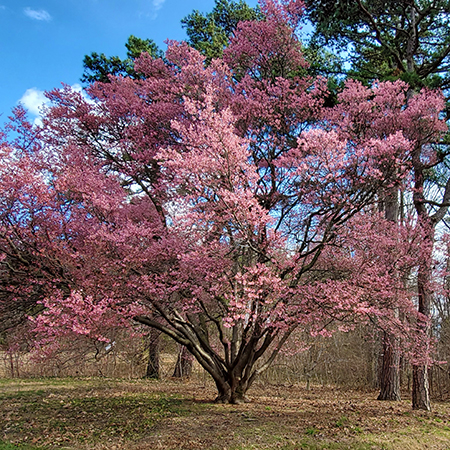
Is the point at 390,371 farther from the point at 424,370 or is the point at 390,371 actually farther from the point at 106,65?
the point at 106,65

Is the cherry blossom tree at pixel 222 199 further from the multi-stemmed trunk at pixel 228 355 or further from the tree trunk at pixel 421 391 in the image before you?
the tree trunk at pixel 421 391

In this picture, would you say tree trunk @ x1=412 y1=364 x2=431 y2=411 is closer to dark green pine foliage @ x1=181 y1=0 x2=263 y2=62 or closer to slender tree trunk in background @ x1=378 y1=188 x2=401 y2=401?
slender tree trunk in background @ x1=378 y1=188 x2=401 y2=401

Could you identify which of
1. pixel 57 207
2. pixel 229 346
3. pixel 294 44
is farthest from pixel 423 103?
pixel 57 207

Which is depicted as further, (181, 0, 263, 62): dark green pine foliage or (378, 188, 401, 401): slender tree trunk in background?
(181, 0, 263, 62): dark green pine foliage

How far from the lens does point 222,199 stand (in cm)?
534

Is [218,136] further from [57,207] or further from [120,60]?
[120,60]

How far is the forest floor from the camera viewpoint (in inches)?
198

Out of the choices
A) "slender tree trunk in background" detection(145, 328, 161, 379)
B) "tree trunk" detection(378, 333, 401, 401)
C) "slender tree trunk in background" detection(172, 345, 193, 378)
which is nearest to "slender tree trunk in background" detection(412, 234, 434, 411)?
"tree trunk" detection(378, 333, 401, 401)

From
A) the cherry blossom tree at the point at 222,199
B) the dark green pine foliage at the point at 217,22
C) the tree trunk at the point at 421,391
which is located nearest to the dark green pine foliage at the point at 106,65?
the dark green pine foliage at the point at 217,22

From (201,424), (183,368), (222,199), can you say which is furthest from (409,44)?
(183,368)

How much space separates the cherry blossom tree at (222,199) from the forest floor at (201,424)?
1335 millimetres

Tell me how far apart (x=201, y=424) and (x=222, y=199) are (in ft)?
11.4

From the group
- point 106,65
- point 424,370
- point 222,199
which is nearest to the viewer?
point 222,199

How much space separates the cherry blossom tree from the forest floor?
1.34 m
